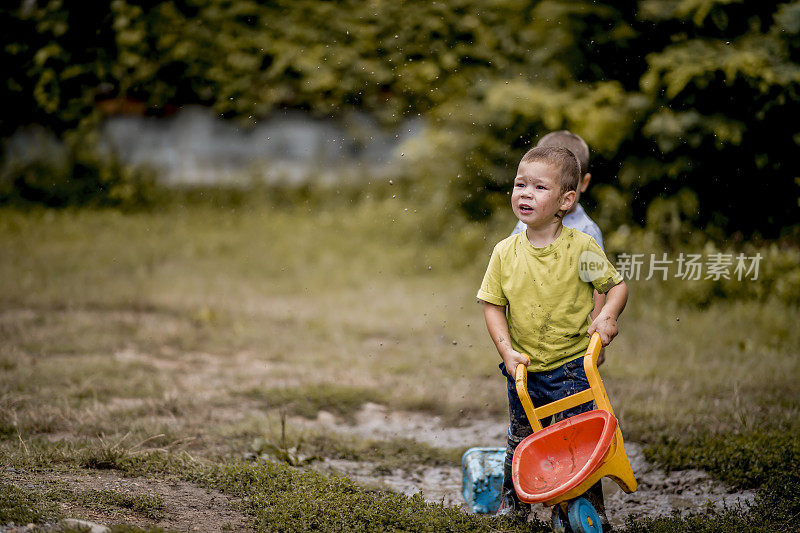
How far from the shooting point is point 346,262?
29.2 feet

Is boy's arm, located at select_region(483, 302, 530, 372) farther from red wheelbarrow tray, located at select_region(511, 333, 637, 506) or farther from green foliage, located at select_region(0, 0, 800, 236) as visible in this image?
green foliage, located at select_region(0, 0, 800, 236)

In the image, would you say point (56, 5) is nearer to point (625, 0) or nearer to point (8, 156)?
point (8, 156)

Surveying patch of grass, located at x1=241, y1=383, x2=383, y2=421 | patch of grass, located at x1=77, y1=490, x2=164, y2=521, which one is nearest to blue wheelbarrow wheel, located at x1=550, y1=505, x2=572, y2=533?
patch of grass, located at x1=77, y1=490, x2=164, y2=521

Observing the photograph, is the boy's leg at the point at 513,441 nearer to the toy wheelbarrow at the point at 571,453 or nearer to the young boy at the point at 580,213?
the toy wheelbarrow at the point at 571,453

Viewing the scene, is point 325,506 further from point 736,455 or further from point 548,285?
point 736,455

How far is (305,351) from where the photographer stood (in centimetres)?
589

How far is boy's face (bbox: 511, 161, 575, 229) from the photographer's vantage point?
2.97 meters

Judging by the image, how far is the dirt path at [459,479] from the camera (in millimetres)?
3553

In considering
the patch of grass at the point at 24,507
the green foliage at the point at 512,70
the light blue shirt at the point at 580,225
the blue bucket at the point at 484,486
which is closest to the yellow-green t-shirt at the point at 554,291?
the light blue shirt at the point at 580,225

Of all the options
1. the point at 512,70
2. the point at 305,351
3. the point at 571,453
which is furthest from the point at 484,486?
the point at 512,70

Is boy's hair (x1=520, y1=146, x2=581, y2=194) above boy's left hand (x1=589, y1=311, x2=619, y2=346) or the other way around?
above

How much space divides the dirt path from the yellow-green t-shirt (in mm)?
885

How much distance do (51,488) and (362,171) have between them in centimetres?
864

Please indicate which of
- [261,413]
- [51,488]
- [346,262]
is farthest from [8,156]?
[51,488]
